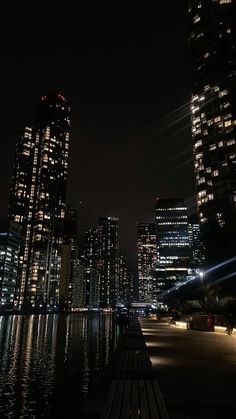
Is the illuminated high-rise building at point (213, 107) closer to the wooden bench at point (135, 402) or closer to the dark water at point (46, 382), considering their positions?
the dark water at point (46, 382)

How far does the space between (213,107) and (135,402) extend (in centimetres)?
15064

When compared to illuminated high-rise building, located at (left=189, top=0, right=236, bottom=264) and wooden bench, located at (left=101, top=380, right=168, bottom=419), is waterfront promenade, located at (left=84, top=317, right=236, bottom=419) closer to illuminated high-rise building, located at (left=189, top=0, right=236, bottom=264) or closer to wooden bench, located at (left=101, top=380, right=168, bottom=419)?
wooden bench, located at (left=101, top=380, right=168, bottom=419)

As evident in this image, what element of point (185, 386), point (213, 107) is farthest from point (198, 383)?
point (213, 107)

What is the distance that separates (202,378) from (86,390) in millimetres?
5227

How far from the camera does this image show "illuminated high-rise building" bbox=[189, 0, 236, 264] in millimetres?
127938

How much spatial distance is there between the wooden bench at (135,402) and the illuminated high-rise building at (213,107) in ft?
358

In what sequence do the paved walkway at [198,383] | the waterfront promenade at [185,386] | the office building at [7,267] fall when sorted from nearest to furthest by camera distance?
the waterfront promenade at [185,386] → the paved walkway at [198,383] → the office building at [7,267]

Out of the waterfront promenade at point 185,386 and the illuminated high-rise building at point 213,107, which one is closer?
the waterfront promenade at point 185,386

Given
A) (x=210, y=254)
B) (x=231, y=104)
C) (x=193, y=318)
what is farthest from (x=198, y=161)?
(x=193, y=318)

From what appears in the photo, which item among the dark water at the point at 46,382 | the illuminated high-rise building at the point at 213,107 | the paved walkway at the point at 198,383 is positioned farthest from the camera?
the illuminated high-rise building at the point at 213,107

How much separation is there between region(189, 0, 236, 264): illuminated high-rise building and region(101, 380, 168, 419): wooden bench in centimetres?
10918

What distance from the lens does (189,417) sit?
6.71 meters

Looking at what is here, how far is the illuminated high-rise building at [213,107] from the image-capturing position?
12794 cm

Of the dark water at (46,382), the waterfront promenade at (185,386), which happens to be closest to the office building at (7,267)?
the dark water at (46,382)
